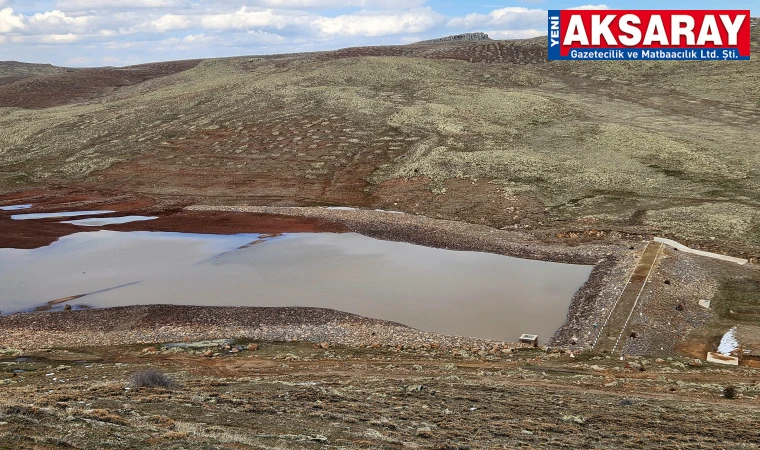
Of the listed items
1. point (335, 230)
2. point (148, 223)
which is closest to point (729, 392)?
point (335, 230)

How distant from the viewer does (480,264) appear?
1542 inches

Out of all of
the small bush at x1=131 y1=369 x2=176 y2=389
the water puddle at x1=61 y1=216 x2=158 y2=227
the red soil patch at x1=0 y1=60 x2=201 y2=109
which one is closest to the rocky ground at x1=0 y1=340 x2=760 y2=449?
the small bush at x1=131 y1=369 x2=176 y2=389

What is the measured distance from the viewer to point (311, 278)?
36906mm

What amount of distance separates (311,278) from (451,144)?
37.7 m

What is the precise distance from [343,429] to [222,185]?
52260mm

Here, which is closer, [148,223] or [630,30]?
A: [148,223]

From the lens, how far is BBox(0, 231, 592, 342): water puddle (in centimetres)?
3133

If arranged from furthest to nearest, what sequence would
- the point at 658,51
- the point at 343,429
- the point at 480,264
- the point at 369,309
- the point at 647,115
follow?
the point at 658,51, the point at 647,115, the point at 480,264, the point at 369,309, the point at 343,429

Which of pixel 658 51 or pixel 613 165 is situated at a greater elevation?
pixel 658 51

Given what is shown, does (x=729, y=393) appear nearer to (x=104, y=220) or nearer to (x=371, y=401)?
(x=371, y=401)

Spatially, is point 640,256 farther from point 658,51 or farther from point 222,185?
point 658,51

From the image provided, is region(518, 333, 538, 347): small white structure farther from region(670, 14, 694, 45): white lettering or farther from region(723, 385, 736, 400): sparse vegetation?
region(670, 14, 694, 45): white lettering

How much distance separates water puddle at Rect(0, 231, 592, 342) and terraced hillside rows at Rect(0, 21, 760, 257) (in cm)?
893

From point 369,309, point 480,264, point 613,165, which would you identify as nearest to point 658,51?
point 613,165
